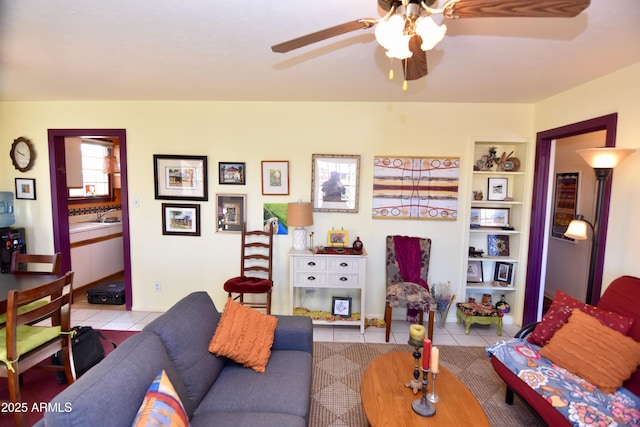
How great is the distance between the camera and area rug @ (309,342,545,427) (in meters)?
1.99

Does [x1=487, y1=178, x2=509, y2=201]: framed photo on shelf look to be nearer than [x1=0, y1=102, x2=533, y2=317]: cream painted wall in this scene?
No

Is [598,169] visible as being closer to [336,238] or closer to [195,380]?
[336,238]

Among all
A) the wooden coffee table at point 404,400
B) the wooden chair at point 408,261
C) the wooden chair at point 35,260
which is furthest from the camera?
the wooden chair at point 408,261

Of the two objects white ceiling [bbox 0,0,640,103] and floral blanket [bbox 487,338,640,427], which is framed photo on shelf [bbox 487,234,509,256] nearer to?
white ceiling [bbox 0,0,640,103]

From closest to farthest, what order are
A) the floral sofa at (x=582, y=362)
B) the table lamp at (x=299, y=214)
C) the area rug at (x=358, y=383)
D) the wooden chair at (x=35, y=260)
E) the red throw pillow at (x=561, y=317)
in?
1. the floral sofa at (x=582, y=362)
2. the red throw pillow at (x=561, y=317)
3. the area rug at (x=358, y=383)
4. the wooden chair at (x=35, y=260)
5. the table lamp at (x=299, y=214)

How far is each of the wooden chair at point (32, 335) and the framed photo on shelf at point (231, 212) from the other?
1556mm

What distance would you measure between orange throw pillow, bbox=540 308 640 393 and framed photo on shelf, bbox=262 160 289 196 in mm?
2684

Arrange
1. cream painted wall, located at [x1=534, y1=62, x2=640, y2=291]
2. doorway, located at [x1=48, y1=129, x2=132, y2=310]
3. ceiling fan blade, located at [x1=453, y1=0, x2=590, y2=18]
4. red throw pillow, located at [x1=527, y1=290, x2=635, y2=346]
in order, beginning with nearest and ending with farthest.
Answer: ceiling fan blade, located at [x1=453, y1=0, x2=590, y2=18] → red throw pillow, located at [x1=527, y1=290, x2=635, y2=346] → cream painted wall, located at [x1=534, y1=62, x2=640, y2=291] → doorway, located at [x1=48, y1=129, x2=132, y2=310]

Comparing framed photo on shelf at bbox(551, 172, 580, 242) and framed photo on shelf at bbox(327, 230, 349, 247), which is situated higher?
framed photo on shelf at bbox(551, 172, 580, 242)

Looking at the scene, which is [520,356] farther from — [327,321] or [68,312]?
[68,312]

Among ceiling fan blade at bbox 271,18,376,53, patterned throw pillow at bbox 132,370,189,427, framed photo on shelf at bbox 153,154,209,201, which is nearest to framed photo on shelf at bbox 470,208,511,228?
ceiling fan blade at bbox 271,18,376,53

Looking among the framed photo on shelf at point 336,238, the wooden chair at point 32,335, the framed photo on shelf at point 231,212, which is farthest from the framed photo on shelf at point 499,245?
the wooden chair at point 32,335

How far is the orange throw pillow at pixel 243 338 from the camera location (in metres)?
1.76

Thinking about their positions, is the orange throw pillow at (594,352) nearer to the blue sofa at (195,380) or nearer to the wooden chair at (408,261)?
the wooden chair at (408,261)
